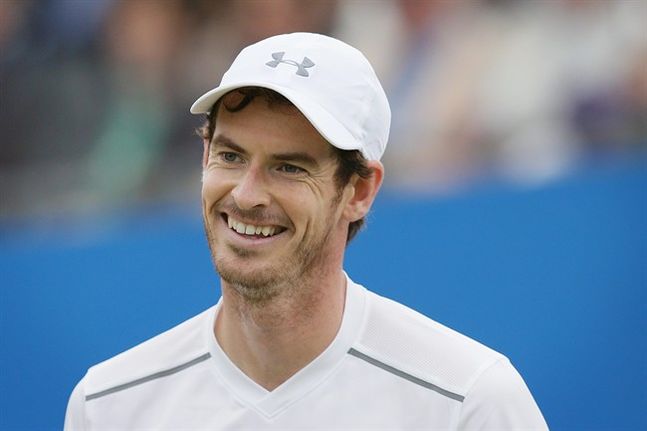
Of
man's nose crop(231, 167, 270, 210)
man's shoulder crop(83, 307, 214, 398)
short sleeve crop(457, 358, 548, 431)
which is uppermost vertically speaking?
man's nose crop(231, 167, 270, 210)

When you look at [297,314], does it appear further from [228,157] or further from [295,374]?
[228,157]

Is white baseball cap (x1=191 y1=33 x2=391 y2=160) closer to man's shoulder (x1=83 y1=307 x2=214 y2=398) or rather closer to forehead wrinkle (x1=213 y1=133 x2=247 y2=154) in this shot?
forehead wrinkle (x1=213 y1=133 x2=247 y2=154)

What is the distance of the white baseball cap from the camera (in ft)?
7.86

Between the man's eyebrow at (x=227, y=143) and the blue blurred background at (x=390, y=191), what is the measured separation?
1.91 metres

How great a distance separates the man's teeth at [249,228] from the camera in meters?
2.38

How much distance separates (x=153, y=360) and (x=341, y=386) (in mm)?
426

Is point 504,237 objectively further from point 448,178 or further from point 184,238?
point 184,238

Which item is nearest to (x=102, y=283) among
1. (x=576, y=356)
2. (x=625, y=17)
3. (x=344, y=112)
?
(x=576, y=356)

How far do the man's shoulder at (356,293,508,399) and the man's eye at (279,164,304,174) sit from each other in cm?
38

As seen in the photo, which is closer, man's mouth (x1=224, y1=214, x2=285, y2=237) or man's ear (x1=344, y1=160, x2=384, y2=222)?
man's mouth (x1=224, y1=214, x2=285, y2=237)

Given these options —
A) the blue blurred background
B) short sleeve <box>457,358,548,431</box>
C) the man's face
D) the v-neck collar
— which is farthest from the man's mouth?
the blue blurred background

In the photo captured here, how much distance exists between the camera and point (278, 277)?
2.41 m

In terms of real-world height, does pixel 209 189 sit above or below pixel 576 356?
above

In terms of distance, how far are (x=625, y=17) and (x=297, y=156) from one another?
344 centimetres
